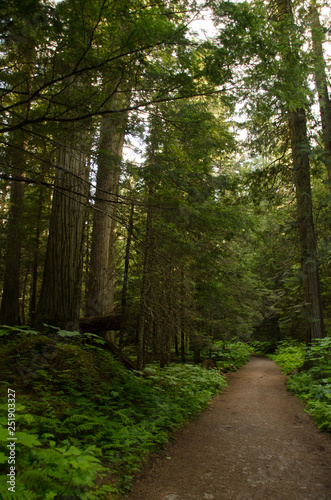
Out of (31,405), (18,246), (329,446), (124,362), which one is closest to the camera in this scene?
(31,405)

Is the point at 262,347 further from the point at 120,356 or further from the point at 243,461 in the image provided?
the point at 243,461

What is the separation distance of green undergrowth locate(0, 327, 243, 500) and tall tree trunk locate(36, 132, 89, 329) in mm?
398

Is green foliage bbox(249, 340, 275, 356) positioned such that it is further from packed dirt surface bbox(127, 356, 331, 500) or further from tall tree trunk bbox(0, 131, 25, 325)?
tall tree trunk bbox(0, 131, 25, 325)

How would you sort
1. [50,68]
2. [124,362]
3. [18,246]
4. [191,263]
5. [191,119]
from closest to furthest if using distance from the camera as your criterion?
[50,68]
[191,119]
[124,362]
[191,263]
[18,246]

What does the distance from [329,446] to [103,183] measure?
5.96 meters

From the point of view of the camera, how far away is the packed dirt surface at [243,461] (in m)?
3.12

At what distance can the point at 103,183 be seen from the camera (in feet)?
20.8

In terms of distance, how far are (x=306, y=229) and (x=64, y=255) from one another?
751 cm

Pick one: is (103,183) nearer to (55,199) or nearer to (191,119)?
(55,199)

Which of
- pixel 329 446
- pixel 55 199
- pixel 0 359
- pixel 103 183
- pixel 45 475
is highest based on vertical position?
pixel 103 183

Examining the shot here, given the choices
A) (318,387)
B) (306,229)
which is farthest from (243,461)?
(306,229)

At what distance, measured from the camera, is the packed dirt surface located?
312 centimetres

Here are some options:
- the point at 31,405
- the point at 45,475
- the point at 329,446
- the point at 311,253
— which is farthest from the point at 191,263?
the point at 45,475

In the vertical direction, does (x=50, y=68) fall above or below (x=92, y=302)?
above
